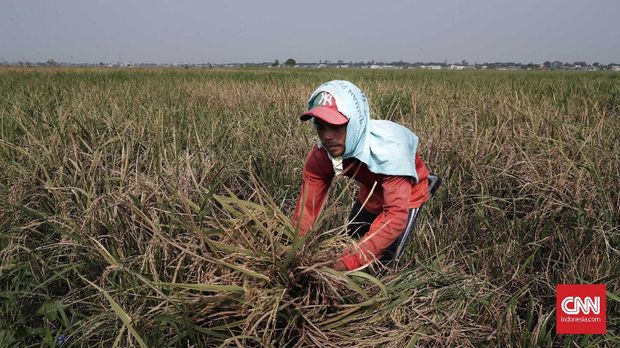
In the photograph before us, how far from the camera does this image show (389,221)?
1327 mm

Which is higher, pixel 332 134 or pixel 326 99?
pixel 326 99

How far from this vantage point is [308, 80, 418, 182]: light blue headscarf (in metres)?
1.34

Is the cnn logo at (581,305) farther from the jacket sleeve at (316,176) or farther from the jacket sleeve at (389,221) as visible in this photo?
the jacket sleeve at (316,176)

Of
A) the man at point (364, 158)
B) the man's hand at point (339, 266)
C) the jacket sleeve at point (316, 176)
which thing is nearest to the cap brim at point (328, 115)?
the man at point (364, 158)

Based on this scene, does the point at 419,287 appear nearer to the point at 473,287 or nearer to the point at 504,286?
the point at 473,287

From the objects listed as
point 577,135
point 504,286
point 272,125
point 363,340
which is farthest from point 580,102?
point 363,340

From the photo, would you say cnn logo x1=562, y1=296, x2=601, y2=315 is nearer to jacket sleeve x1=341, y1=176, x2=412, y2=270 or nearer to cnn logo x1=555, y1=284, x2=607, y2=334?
cnn logo x1=555, y1=284, x2=607, y2=334

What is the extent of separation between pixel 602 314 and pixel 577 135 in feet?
5.01

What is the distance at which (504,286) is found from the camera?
1.66 m

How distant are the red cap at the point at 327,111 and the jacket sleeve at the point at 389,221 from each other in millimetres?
304

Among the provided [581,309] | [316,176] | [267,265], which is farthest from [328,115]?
[581,309]

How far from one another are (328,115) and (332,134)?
9cm

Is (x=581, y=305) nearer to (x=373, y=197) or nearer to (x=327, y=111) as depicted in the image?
(x=373, y=197)

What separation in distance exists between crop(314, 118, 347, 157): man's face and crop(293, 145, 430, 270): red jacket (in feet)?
0.29
